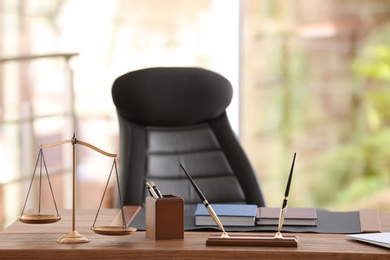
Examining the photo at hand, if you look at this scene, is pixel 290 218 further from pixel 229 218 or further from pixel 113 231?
pixel 113 231

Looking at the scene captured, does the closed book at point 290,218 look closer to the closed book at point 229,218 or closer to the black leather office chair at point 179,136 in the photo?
the closed book at point 229,218

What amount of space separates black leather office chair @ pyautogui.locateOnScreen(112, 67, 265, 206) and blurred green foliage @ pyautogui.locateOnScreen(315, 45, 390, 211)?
6.66 feet

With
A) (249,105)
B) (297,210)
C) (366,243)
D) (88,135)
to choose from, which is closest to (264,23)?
(249,105)

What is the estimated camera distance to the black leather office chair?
9.48 ft

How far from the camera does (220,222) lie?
2.03m

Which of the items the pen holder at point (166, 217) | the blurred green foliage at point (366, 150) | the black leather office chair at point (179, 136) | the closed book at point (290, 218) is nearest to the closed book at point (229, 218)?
the closed book at point (290, 218)

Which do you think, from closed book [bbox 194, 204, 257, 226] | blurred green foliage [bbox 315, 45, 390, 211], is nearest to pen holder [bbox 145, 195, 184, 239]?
closed book [bbox 194, 204, 257, 226]

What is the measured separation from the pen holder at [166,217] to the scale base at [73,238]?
0.54 ft

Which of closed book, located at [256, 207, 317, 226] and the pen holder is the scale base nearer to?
the pen holder

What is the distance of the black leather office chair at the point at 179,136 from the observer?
114 inches

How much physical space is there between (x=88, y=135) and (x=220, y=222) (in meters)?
2.72

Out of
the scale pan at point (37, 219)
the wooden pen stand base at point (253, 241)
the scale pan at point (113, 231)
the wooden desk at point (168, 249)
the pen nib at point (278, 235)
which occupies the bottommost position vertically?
the wooden desk at point (168, 249)

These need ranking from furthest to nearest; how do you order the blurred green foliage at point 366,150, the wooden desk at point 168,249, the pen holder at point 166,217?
the blurred green foliage at point 366,150 → the pen holder at point 166,217 → the wooden desk at point 168,249

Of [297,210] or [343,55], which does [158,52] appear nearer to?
[343,55]
